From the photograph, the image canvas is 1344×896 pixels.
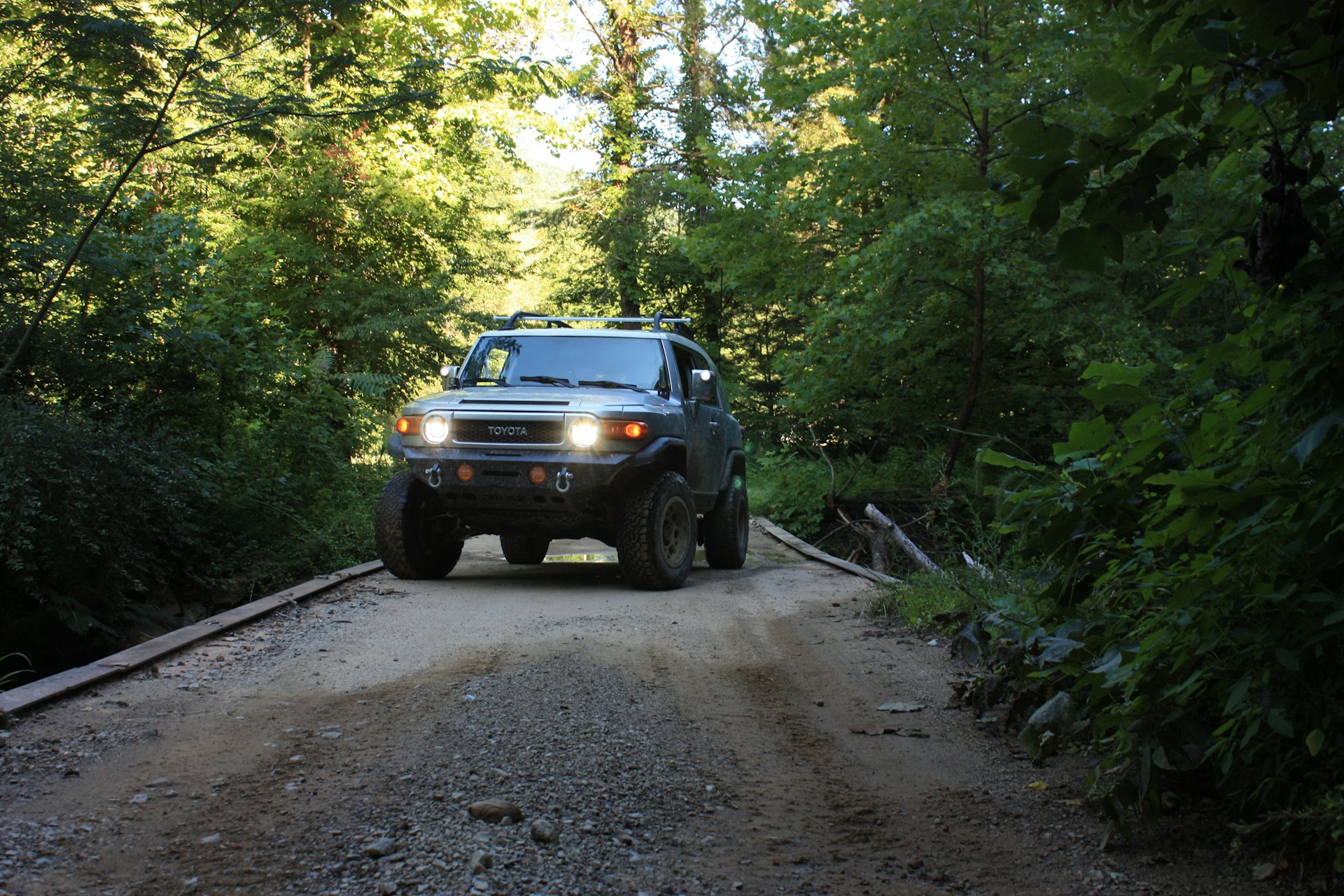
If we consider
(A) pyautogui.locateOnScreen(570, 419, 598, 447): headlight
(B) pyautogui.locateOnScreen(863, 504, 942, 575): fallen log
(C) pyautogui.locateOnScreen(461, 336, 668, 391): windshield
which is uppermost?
(C) pyautogui.locateOnScreen(461, 336, 668, 391): windshield

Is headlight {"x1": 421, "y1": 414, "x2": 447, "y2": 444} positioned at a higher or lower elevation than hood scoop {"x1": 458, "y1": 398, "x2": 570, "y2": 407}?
lower

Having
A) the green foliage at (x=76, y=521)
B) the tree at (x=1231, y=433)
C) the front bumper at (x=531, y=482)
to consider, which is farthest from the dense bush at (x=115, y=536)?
the tree at (x=1231, y=433)

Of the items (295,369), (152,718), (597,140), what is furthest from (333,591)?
(597,140)

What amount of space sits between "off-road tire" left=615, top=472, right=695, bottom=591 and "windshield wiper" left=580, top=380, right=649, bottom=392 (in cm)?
84

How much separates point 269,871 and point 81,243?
628 centimetres

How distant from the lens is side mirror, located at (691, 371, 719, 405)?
30.2 feet

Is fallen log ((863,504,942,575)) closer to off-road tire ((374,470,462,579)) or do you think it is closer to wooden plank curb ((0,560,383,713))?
off-road tire ((374,470,462,579))

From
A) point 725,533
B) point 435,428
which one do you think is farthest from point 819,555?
point 435,428

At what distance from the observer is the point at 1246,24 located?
225 cm

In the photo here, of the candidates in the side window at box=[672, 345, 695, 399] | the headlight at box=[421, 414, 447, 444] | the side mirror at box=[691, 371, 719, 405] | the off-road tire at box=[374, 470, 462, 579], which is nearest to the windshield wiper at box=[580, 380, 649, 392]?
the side window at box=[672, 345, 695, 399]

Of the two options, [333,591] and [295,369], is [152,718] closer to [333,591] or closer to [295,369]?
[333,591]

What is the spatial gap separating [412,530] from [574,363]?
1.94 metres

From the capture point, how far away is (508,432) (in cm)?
780

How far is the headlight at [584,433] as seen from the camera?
7652 mm
